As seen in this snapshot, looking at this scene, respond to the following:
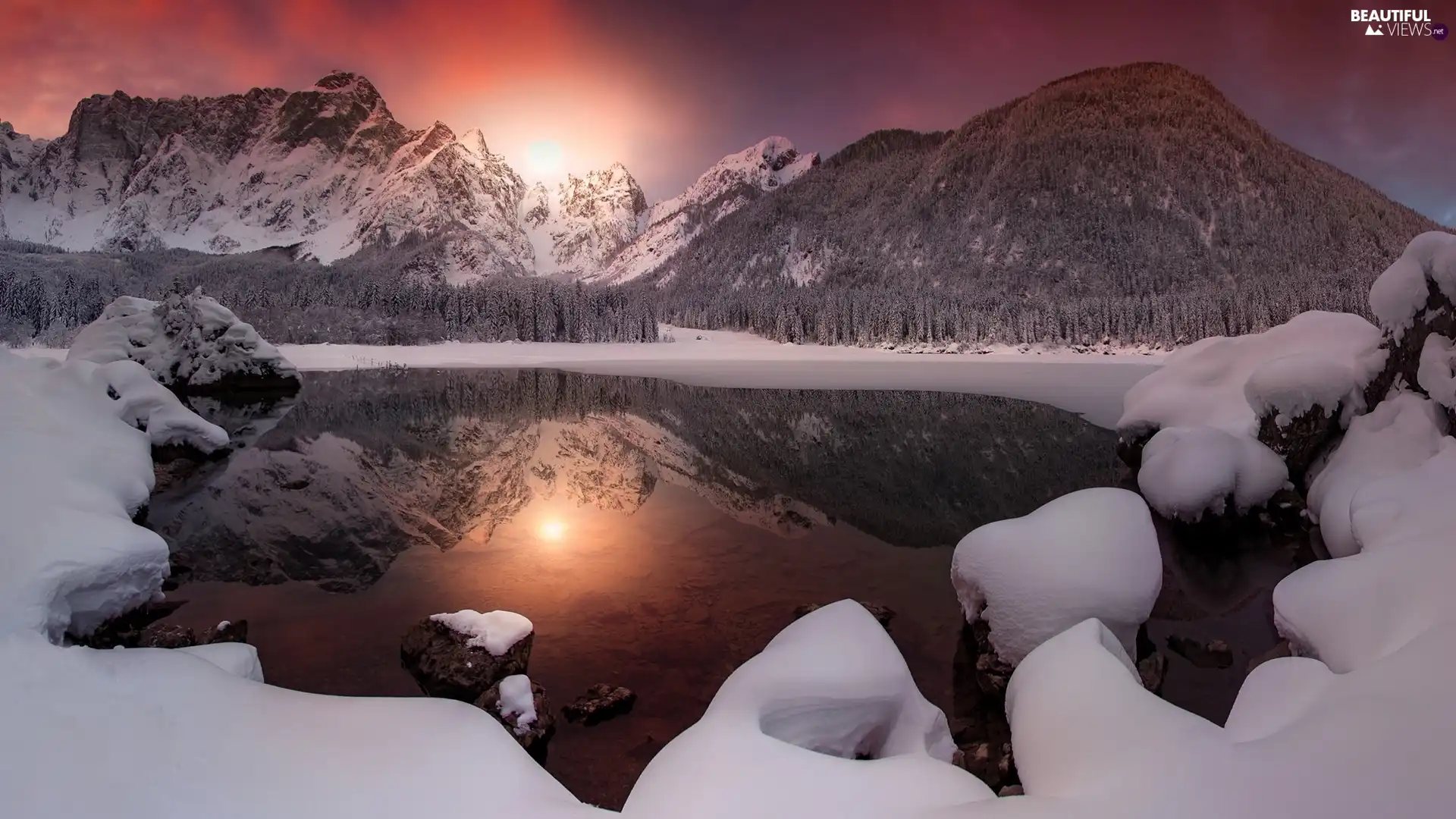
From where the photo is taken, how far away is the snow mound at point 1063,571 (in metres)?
8.26

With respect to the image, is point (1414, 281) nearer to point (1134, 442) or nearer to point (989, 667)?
point (1134, 442)

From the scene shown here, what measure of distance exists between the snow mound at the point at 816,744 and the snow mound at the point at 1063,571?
→ 223 centimetres

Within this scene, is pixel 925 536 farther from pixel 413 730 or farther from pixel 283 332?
pixel 283 332

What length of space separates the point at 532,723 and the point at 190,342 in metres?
55.7

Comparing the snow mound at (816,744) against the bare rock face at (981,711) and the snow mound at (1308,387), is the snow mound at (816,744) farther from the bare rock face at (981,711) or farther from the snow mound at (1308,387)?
the snow mound at (1308,387)

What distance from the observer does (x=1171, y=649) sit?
9.59 meters

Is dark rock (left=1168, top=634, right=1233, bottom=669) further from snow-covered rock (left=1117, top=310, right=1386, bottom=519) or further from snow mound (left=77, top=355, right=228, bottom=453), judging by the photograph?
snow mound (left=77, top=355, right=228, bottom=453)

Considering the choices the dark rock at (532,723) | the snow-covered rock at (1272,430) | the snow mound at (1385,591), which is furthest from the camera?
the snow-covered rock at (1272,430)

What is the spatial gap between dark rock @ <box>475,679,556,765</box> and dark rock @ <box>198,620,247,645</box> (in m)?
4.76

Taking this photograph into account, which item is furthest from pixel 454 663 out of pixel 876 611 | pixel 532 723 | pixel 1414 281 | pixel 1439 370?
pixel 1414 281

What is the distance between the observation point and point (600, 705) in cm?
802

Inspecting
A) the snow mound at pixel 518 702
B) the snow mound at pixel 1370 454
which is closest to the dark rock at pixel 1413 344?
the snow mound at pixel 1370 454

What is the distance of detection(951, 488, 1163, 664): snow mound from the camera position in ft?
27.1

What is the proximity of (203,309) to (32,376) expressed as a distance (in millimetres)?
40435
